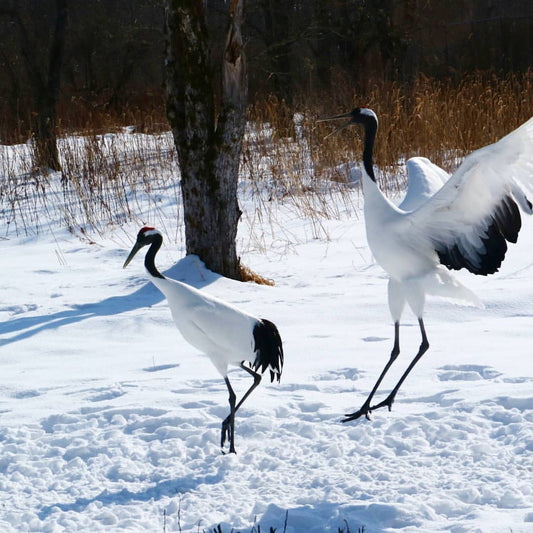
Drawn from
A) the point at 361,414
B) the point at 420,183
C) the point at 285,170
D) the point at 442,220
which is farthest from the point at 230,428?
the point at 285,170

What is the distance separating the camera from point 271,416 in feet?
12.3

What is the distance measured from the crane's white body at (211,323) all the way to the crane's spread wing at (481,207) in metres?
0.93

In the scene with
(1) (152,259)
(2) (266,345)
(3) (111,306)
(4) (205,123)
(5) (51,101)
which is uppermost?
(5) (51,101)

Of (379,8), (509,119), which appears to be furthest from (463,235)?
(379,8)

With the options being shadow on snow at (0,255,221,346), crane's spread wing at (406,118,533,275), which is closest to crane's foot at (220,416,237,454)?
crane's spread wing at (406,118,533,275)

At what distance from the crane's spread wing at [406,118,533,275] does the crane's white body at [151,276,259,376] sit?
0.93 meters

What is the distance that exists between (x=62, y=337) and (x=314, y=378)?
1.78 metres

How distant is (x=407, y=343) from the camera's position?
4801mm

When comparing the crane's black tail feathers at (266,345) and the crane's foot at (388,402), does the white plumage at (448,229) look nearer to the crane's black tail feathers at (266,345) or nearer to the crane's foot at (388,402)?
the crane's foot at (388,402)

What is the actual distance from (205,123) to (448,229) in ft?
9.15

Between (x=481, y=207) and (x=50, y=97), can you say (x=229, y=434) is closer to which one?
(x=481, y=207)

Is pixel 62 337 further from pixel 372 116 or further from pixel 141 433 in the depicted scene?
pixel 372 116

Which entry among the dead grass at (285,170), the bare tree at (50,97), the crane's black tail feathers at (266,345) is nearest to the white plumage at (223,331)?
the crane's black tail feathers at (266,345)

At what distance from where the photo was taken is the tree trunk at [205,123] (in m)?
5.89
